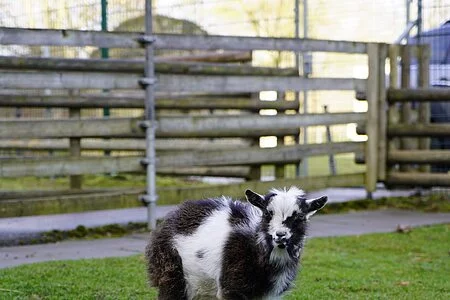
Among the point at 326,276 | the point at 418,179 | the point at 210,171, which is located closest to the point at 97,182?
the point at 210,171

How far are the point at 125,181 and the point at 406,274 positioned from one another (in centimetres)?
769

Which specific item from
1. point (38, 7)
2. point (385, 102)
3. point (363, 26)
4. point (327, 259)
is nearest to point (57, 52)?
point (38, 7)

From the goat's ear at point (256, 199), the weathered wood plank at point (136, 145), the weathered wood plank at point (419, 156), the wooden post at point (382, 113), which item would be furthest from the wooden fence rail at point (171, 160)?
the goat's ear at point (256, 199)

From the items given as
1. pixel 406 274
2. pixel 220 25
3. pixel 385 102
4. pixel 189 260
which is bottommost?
pixel 406 274

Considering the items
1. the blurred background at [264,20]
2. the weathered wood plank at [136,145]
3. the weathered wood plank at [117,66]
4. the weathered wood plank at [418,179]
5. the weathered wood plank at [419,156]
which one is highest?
the blurred background at [264,20]

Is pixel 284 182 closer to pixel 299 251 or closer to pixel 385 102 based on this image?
pixel 385 102

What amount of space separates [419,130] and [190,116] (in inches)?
140

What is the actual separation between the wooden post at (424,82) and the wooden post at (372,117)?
2.85 feet

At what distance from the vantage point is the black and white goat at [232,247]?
5.22 metres

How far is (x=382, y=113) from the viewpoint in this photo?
40.3 ft

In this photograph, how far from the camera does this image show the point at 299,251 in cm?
534

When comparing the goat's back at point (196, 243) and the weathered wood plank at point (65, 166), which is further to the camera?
the weathered wood plank at point (65, 166)

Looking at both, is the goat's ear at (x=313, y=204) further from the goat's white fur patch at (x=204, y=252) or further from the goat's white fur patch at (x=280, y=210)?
the goat's white fur patch at (x=204, y=252)

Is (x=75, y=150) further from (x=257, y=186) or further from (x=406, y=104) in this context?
(x=406, y=104)
